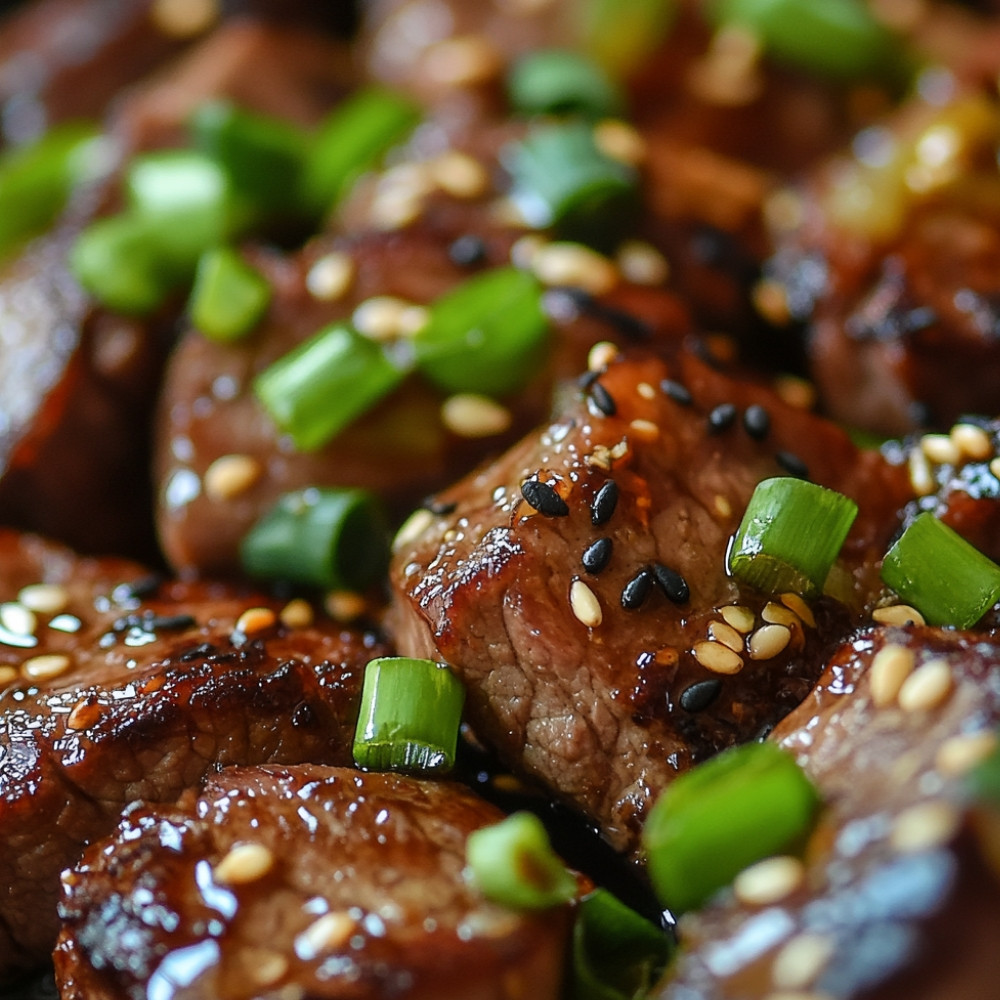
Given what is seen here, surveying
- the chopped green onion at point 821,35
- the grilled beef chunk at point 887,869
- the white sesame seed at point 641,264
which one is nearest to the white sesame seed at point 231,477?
the white sesame seed at point 641,264

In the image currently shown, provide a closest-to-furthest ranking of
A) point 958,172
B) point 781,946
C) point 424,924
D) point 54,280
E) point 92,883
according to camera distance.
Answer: point 781,946 < point 424,924 < point 92,883 < point 958,172 < point 54,280

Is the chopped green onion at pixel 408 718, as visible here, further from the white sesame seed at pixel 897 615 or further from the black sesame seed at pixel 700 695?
the white sesame seed at pixel 897 615

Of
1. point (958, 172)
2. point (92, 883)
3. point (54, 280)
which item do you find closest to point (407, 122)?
point (54, 280)

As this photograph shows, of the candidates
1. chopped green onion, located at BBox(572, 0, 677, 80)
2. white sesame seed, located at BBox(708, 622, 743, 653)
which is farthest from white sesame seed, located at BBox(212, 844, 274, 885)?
chopped green onion, located at BBox(572, 0, 677, 80)

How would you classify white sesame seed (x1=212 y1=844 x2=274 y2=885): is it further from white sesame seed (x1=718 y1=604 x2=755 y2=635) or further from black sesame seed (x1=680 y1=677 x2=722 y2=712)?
white sesame seed (x1=718 y1=604 x2=755 y2=635)

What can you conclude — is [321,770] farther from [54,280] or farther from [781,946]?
[54,280]

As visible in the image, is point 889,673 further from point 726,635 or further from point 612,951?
point 612,951
